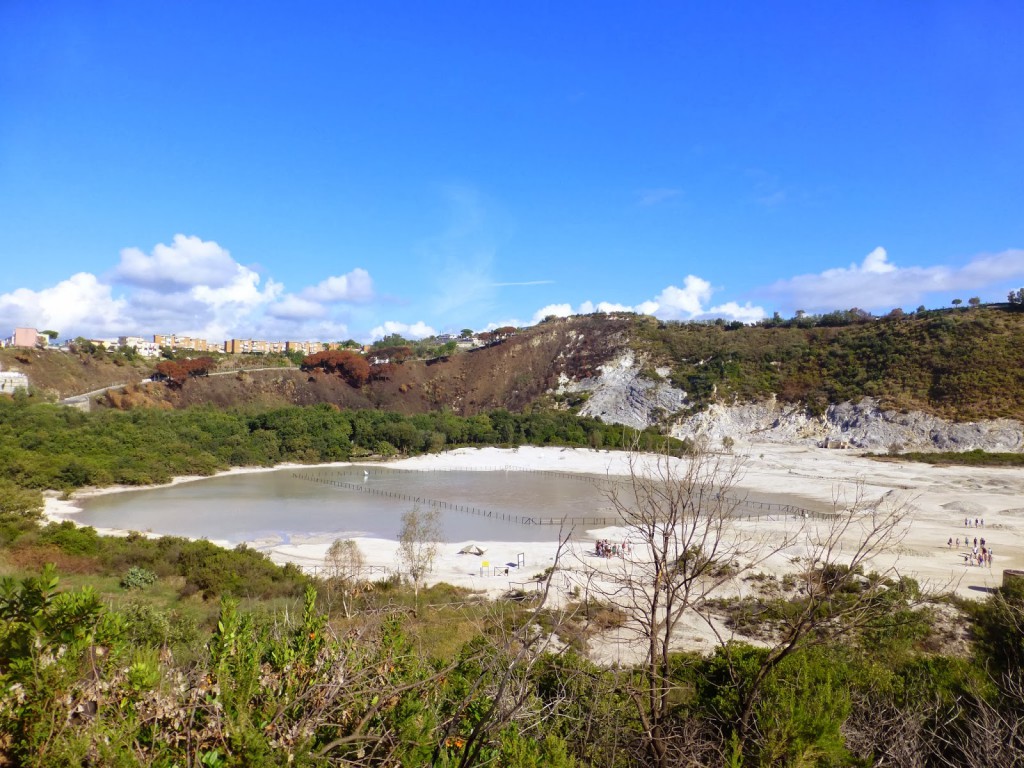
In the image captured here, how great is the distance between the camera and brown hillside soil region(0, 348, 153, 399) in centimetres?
5969

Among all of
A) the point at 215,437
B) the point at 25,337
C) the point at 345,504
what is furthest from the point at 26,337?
the point at 345,504

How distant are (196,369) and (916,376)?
70462 mm

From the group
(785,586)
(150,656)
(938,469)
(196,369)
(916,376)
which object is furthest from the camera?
(196,369)

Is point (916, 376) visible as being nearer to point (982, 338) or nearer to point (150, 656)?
point (982, 338)

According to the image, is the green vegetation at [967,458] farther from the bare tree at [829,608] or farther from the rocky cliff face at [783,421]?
the bare tree at [829,608]

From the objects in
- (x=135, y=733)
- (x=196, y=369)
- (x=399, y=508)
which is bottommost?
(x=399, y=508)

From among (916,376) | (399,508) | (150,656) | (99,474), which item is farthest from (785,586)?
(916,376)

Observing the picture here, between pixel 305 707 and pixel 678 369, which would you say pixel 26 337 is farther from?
pixel 305 707

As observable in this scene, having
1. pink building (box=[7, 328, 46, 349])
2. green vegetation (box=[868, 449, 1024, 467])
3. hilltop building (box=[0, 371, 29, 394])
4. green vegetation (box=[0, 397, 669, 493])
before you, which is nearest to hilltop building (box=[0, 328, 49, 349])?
pink building (box=[7, 328, 46, 349])

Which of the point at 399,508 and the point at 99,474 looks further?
the point at 99,474

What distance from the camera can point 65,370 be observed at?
62.5 metres

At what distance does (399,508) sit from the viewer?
32812mm

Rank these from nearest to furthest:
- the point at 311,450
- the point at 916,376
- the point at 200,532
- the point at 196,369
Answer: the point at 200,532 → the point at 311,450 → the point at 916,376 → the point at 196,369

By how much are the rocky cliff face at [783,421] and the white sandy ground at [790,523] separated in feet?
12.0
